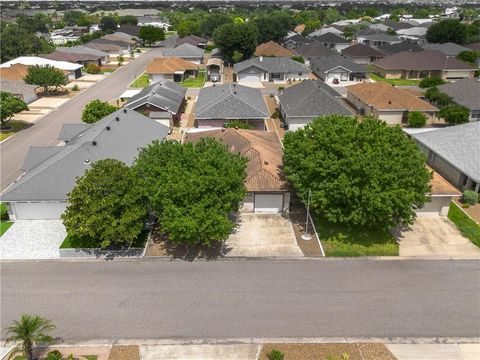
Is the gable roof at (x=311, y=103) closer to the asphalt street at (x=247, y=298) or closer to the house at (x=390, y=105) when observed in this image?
the house at (x=390, y=105)

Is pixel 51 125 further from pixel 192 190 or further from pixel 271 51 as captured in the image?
pixel 271 51

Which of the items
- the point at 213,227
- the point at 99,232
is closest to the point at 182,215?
the point at 213,227

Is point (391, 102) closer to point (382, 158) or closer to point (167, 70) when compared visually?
Answer: point (382, 158)

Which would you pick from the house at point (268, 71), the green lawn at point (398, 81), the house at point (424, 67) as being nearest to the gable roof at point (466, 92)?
the green lawn at point (398, 81)

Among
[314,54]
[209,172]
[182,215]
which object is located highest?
[209,172]

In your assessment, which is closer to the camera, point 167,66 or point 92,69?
point 167,66

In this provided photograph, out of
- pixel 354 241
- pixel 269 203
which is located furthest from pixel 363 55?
pixel 354 241
